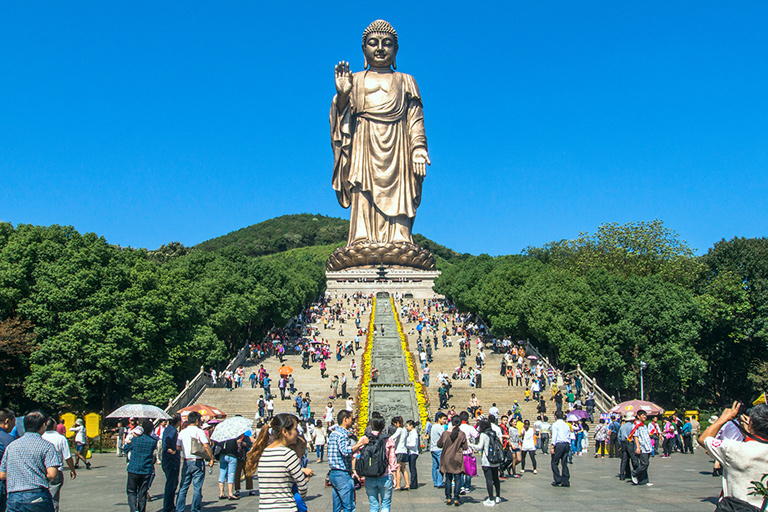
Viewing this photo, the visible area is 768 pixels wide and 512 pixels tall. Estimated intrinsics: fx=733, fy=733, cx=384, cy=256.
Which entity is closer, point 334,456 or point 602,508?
point 334,456

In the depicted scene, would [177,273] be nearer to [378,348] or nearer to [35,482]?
[378,348]

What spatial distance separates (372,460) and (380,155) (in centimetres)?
5007

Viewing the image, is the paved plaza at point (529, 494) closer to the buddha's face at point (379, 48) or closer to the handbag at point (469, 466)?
the handbag at point (469, 466)

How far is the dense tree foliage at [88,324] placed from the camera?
2136cm

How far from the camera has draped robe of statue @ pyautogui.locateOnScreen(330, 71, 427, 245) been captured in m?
56.0

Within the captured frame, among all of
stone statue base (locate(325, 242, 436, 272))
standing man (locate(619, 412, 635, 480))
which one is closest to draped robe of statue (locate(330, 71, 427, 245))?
stone statue base (locate(325, 242, 436, 272))

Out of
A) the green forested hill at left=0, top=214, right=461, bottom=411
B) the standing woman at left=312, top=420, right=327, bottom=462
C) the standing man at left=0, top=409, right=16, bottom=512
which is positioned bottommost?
the standing woman at left=312, top=420, right=327, bottom=462

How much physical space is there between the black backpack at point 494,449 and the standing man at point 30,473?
18.3 ft

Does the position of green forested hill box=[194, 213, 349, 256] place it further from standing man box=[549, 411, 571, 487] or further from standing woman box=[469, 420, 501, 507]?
standing woman box=[469, 420, 501, 507]

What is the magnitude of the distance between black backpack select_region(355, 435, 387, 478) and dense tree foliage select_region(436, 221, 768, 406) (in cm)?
2024

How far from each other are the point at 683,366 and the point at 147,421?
23.3 metres

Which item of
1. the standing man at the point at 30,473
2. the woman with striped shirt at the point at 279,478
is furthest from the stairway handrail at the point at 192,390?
the woman with striped shirt at the point at 279,478

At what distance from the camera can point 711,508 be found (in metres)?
8.79

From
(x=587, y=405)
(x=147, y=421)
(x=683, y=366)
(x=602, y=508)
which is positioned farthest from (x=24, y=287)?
(x=683, y=366)
